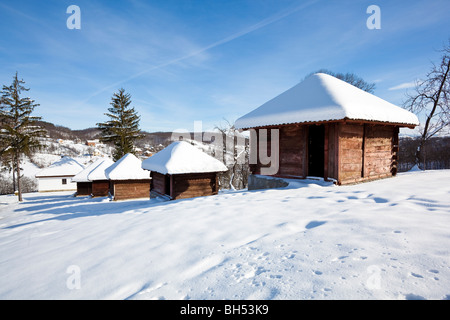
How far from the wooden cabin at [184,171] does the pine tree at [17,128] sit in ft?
66.3

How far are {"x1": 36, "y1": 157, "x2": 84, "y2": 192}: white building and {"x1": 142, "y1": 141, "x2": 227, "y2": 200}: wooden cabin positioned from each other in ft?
98.4

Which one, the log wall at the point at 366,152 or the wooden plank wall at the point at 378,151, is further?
the wooden plank wall at the point at 378,151

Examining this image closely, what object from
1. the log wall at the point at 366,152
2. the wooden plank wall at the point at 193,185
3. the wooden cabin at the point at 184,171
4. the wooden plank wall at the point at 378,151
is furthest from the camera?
the wooden plank wall at the point at 193,185

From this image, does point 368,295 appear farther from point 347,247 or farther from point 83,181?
point 83,181

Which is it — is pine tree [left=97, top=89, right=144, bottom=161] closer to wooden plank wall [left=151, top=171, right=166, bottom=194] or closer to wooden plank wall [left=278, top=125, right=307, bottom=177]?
wooden plank wall [left=151, top=171, right=166, bottom=194]

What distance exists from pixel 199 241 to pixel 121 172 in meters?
17.5

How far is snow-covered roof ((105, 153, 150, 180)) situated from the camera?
18.4 m

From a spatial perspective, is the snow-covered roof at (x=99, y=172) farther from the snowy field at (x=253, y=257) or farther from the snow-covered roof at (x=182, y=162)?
the snowy field at (x=253, y=257)

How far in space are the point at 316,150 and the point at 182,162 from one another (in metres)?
7.47

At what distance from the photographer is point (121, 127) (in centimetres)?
3073

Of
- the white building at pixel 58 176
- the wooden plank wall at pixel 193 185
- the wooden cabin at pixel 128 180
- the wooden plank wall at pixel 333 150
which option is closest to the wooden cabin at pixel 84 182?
the wooden cabin at pixel 128 180

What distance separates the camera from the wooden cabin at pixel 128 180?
1861 centimetres
